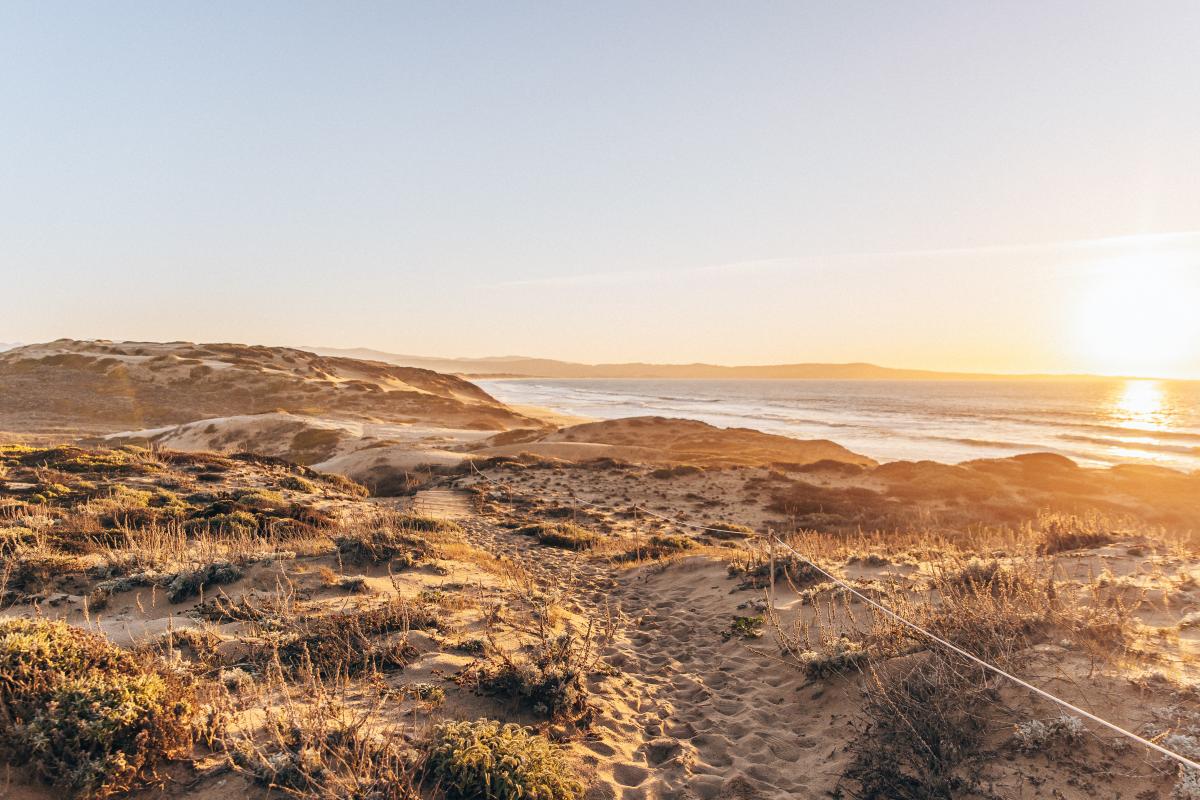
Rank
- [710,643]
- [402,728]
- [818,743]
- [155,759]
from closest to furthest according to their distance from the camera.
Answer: [155,759]
[402,728]
[818,743]
[710,643]

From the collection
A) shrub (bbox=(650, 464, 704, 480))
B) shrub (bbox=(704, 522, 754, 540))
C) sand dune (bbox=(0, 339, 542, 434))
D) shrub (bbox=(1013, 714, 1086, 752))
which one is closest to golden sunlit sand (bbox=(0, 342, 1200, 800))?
shrub (bbox=(1013, 714, 1086, 752))

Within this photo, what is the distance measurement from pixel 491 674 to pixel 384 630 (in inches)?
66.2

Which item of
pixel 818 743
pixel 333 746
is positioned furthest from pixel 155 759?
pixel 818 743

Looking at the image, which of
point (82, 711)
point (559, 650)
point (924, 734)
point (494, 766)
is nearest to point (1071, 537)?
point (924, 734)

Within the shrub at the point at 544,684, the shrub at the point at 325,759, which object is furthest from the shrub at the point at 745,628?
the shrub at the point at 325,759

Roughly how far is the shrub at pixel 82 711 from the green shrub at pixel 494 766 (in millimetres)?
1863

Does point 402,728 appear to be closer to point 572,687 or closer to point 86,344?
point 572,687

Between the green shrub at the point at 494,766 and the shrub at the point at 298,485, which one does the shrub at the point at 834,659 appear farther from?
the shrub at the point at 298,485

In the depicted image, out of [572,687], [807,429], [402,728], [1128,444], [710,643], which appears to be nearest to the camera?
[402,728]

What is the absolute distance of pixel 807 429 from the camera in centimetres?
6888

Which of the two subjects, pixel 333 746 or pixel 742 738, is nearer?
pixel 333 746

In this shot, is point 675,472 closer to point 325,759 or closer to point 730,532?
point 730,532

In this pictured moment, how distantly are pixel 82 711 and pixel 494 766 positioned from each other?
274 centimetres

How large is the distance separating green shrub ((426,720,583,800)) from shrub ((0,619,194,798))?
6.11ft
